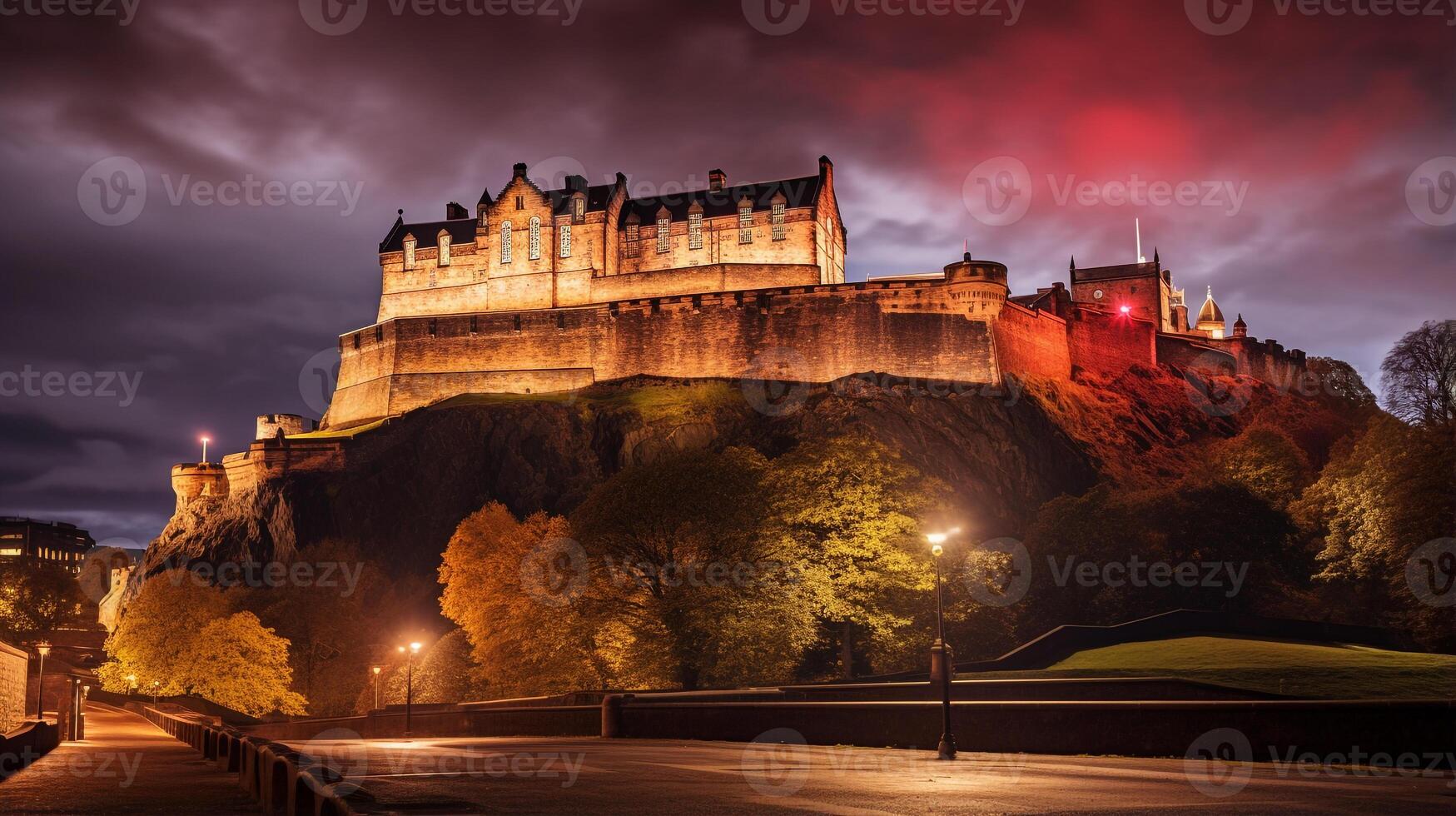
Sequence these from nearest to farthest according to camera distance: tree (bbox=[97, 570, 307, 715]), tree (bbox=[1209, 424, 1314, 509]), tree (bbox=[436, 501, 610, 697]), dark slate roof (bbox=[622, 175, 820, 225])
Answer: tree (bbox=[436, 501, 610, 697]) < tree (bbox=[1209, 424, 1314, 509]) < tree (bbox=[97, 570, 307, 715]) < dark slate roof (bbox=[622, 175, 820, 225])

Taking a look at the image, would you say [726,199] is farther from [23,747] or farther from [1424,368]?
[23,747]

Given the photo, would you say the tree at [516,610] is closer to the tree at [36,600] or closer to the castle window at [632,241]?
the castle window at [632,241]

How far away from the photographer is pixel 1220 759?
587 inches

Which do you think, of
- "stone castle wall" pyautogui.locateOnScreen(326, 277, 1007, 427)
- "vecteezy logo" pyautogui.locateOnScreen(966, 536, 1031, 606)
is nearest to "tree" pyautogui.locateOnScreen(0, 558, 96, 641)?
"stone castle wall" pyautogui.locateOnScreen(326, 277, 1007, 427)

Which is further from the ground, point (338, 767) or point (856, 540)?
point (856, 540)

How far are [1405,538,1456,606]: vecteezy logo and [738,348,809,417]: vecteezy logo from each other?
37.2 meters

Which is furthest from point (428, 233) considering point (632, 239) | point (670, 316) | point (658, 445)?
point (658, 445)

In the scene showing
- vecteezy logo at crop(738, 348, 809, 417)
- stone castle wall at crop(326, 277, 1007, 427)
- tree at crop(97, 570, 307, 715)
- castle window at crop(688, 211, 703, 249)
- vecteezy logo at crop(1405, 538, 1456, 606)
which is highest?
castle window at crop(688, 211, 703, 249)

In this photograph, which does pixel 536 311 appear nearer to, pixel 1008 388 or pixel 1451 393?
pixel 1008 388

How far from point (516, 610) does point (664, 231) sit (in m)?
44.1

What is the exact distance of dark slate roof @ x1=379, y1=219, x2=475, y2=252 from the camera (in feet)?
299

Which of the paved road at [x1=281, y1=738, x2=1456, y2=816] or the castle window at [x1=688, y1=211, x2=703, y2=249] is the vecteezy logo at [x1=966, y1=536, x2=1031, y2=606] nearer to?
the paved road at [x1=281, y1=738, x2=1456, y2=816]

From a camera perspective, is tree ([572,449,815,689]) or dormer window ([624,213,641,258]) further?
dormer window ([624,213,641,258])

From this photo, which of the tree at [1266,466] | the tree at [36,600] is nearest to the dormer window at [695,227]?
the tree at [1266,466]
